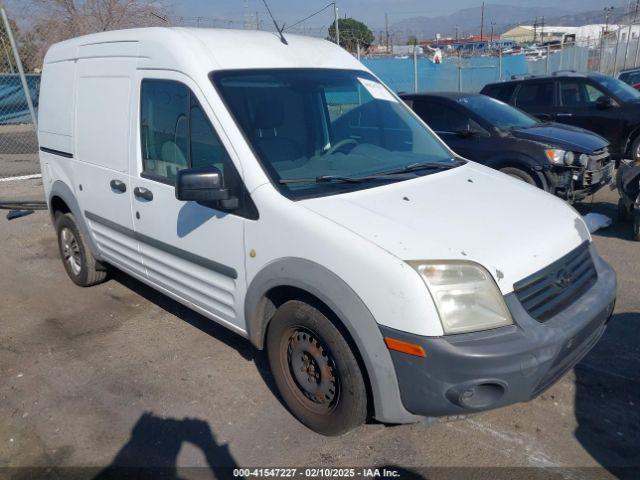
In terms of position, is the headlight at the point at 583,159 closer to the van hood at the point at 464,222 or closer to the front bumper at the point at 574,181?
the front bumper at the point at 574,181

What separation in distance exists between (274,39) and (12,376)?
300 cm

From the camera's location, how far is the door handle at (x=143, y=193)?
3766 millimetres

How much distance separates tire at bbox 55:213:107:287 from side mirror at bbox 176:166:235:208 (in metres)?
2.47

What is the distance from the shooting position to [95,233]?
4.73 meters

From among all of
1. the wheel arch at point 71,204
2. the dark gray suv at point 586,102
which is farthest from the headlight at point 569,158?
the wheel arch at point 71,204


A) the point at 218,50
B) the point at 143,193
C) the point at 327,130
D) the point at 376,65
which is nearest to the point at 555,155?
the point at 327,130

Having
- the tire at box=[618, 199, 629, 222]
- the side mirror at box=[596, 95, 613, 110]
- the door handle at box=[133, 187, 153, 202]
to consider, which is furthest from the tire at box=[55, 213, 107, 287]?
the side mirror at box=[596, 95, 613, 110]

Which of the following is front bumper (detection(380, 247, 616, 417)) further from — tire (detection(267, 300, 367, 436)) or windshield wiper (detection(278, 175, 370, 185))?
windshield wiper (detection(278, 175, 370, 185))

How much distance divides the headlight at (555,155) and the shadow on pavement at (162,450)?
538 centimetres

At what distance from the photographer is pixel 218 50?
3.45 metres

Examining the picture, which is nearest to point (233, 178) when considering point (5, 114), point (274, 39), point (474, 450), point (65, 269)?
point (274, 39)

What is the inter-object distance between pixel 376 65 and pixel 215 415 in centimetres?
2180

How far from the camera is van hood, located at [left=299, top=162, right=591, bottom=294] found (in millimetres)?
2611

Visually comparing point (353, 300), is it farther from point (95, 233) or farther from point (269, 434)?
point (95, 233)
